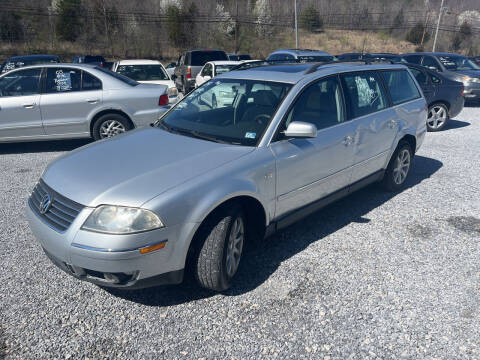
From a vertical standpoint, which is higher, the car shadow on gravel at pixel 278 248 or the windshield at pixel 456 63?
the windshield at pixel 456 63

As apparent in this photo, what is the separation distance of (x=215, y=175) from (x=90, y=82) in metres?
5.30

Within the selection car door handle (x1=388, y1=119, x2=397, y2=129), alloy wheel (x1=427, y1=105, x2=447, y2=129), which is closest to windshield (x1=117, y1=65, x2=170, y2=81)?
alloy wheel (x1=427, y1=105, x2=447, y2=129)

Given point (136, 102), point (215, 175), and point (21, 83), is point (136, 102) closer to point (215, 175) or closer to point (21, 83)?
point (21, 83)

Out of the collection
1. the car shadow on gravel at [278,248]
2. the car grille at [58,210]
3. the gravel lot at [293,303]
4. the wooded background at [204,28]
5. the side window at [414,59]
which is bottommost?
the car shadow on gravel at [278,248]

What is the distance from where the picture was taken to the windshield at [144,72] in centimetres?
1114

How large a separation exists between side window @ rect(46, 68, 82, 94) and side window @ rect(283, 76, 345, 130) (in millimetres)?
5017

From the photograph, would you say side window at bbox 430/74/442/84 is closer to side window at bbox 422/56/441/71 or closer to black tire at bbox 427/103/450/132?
black tire at bbox 427/103/450/132

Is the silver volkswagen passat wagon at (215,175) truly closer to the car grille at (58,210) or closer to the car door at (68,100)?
the car grille at (58,210)

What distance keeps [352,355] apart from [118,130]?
238 inches

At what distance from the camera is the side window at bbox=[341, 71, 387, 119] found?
4008 millimetres

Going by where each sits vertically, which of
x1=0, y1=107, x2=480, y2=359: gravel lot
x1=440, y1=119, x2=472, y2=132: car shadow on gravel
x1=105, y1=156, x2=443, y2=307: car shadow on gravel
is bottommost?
x1=440, y1=119, x2=472, y2=132: car shadow on gravel

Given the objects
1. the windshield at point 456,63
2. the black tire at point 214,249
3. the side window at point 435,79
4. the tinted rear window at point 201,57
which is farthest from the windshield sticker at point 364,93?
the tinted rear window at point 201,57

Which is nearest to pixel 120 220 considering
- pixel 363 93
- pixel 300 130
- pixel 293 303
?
pixel 293 303

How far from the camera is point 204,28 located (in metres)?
43.2
